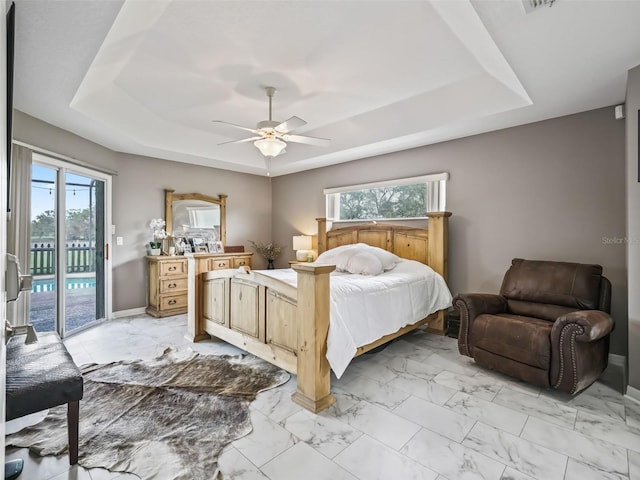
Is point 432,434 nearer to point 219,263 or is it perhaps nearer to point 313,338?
point 313,338

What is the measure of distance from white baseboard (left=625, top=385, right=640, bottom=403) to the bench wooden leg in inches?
144

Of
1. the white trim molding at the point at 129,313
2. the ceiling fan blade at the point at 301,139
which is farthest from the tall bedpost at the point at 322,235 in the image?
the white trim molding at the point at 129,313

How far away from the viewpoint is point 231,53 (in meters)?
2.55

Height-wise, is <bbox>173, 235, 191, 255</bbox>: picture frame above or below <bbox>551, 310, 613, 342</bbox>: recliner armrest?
above

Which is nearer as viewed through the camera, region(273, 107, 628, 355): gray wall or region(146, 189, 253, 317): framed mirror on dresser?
region(273, 107, 628, 355): gray wall

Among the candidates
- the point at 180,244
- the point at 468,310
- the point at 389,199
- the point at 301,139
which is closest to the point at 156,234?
the point at 180,244

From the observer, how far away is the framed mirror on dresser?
469 centimetres

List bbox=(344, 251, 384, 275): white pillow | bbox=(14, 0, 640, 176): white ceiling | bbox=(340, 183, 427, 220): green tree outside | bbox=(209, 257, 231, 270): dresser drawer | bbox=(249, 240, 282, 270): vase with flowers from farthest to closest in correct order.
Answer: bbox=(249, 240, 282, 270): vase with flowers → bbox=(209, 257, 231, 270): dresser drawer → bbox=(340, 183, 427, 220): green tree outside → bbox=(344, 251, 384, 275): white pillow → bbox=(14, 0, 640, 176): white ceiling

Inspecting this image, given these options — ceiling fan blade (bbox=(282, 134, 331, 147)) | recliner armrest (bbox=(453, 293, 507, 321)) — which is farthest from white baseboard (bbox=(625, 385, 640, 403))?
ceiling fan blade (bbox=(282, 134, 331, 147))

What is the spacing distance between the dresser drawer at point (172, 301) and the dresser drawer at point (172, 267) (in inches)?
13.6

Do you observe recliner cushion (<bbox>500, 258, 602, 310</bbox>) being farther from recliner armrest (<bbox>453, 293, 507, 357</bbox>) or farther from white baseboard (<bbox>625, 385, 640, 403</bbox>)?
white baseboard (<bbox>625, 385, 640, 403</bbox>)

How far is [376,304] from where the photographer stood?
9.30 ft

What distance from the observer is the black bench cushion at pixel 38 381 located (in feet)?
4.97

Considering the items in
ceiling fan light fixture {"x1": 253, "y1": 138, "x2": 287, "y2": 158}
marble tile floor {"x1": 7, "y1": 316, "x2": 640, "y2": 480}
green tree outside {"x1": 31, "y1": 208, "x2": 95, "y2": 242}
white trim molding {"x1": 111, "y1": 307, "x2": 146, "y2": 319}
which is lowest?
marble tile floor {"x1": 7, "y1": 316, "x2": 640, "y2": 480}
